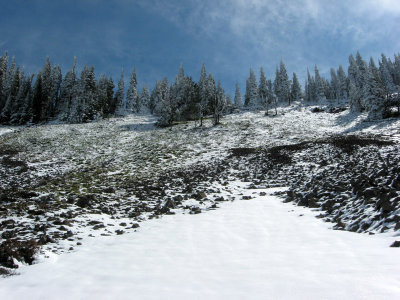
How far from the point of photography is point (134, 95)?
84.6m

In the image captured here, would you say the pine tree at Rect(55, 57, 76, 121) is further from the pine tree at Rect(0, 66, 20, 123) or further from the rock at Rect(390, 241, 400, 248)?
the rock at Rect(390, 241, 400, 248)

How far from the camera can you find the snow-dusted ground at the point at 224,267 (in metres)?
3.38

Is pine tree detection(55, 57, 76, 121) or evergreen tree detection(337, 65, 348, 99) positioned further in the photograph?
evergreen tree detection(337, 65, 348, 99)

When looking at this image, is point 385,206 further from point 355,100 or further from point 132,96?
point 132,96

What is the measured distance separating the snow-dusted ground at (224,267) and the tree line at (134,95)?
45792mm

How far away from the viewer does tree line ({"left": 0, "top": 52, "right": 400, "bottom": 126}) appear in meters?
55.6

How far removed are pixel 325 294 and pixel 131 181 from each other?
55.2ft

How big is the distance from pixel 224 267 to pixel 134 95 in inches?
3418

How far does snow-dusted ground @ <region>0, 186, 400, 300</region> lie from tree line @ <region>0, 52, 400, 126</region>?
4579 centimetres

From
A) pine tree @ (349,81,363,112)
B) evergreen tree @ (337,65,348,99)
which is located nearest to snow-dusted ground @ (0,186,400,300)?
pine tree @ (349,81,363,112)

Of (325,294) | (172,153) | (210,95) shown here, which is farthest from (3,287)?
(210,95)

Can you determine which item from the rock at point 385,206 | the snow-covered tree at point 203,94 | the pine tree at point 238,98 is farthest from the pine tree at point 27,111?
the rock at point 385,206

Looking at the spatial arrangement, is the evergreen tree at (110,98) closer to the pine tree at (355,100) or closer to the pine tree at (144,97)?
the pine tree at (144,97)

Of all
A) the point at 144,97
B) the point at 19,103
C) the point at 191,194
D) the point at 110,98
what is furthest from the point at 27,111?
the point at 191,194
